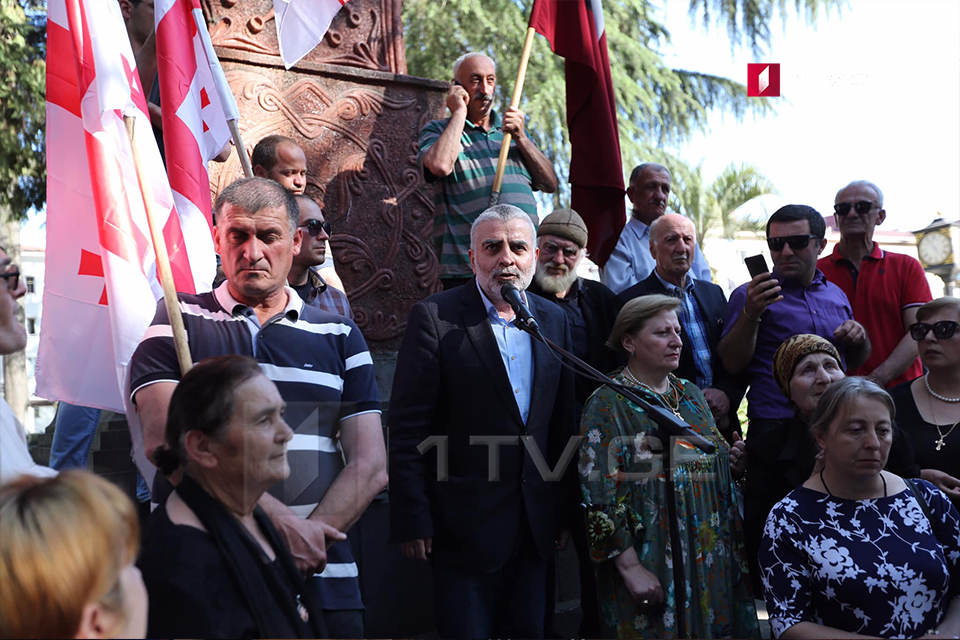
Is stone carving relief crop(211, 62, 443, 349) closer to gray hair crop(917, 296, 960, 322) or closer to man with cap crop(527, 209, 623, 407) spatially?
man with cap crop(527, 209, 623, 407)

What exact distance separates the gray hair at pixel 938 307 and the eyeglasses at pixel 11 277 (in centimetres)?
356

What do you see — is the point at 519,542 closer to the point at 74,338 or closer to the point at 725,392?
the point at 725,392

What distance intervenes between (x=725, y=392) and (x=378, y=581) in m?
1.85

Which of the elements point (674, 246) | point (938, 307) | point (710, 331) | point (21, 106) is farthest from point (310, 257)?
point (21, 106)

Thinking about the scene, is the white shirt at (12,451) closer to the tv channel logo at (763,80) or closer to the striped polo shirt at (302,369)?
the striped polo shirt at (302,369)

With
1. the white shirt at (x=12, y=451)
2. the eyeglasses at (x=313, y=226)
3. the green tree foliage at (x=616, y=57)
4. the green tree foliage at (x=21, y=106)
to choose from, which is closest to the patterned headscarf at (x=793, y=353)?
the eyeglasses at (x=313, y=226)

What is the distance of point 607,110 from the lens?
17.8 ft

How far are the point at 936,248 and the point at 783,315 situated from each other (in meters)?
5.84

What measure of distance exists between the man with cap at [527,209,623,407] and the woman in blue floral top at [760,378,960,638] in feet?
4.04

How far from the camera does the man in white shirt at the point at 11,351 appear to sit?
2.38m

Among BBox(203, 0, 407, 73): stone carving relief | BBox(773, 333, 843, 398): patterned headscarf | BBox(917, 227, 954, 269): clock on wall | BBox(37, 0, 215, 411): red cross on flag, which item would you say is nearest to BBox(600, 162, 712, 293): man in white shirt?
BBox(773, 333, 843, 398): patterned headscarf

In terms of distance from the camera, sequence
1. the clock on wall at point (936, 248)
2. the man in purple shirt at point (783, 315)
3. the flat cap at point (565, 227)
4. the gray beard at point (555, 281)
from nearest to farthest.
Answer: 1. the man in purple shirt at point (783, 315)
2. the gray beard at point (555, 281)
3. the flat cap at point (565, 227)
4. the clock on wall at point (936, 248)

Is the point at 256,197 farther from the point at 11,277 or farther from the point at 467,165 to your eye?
the point at 467,165

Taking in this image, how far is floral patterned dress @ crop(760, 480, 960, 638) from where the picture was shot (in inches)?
123
